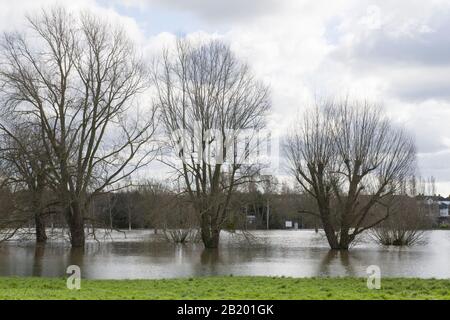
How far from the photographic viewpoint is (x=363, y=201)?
38.8m

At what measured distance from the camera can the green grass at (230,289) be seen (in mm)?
11039

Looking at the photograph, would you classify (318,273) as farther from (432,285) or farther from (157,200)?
(157,200)

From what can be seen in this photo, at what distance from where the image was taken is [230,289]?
13117 mm

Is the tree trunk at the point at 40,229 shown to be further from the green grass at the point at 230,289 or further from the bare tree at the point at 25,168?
the green grass at the point at 230,289

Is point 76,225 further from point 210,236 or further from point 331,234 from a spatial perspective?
point 331,234

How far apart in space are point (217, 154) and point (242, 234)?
17.6 ft

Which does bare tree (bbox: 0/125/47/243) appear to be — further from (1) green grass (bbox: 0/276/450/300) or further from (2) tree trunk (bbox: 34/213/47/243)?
(1) green grass (bbox: 0/276/450/300)

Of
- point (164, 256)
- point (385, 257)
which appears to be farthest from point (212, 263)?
point (385, 257)

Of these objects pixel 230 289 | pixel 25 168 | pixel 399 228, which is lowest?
pixel 230 289

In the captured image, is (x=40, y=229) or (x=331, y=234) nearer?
(x=331, y=234)

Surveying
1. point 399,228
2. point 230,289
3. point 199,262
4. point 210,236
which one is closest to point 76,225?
point 210,236

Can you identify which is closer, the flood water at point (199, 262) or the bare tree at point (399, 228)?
the flood water at point (199, 262)

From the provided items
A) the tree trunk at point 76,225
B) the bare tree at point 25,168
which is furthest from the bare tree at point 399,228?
the bare tree at point 25,168

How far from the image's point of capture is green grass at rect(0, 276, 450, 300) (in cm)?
1104
